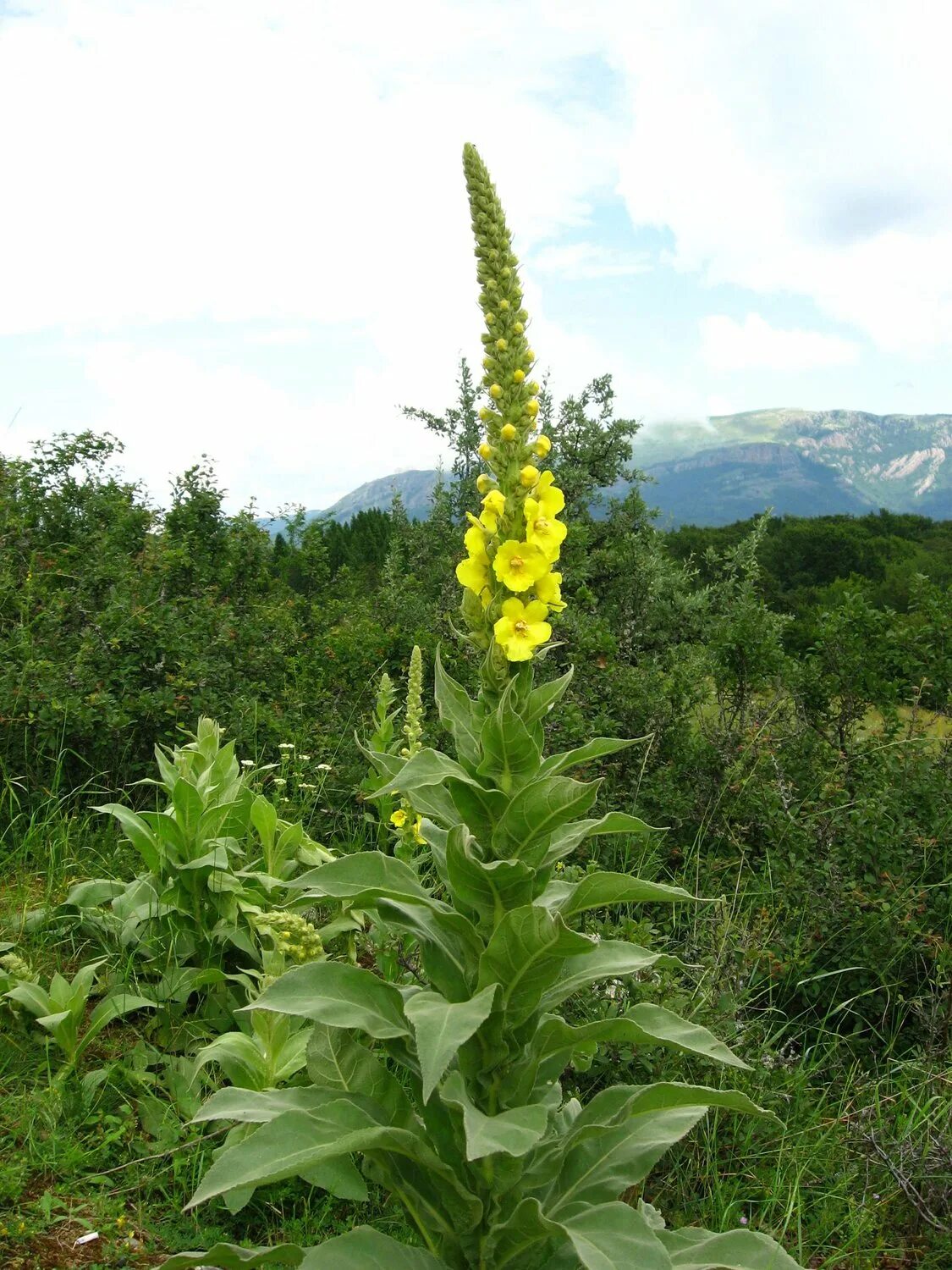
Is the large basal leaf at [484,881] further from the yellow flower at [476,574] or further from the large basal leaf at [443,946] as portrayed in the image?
the yellow flower at [476,574]

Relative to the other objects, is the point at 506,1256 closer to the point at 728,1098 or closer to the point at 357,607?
the point at 728,1098

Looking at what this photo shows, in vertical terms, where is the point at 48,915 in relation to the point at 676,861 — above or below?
above

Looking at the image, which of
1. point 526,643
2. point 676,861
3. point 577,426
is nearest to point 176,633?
point 676,861

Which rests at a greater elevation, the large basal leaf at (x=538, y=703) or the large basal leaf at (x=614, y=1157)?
the large basal leaf at (x=538, y=703)

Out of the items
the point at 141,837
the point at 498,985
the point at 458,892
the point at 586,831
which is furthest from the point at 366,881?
the point at 141,837

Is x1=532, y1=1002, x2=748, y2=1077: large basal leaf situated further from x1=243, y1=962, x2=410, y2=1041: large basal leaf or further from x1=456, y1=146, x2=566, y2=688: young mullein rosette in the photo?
x1=456, y1=146, x2=566, y2=688: young mullein rosette

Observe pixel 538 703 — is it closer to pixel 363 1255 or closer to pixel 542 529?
pixel 542 529

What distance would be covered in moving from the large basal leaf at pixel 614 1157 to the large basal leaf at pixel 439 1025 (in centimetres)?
61

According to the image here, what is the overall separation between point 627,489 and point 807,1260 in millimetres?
7400

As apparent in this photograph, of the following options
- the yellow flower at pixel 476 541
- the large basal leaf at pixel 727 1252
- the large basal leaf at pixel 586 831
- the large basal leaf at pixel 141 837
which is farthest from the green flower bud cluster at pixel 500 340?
the large basal leaf at pixel 141 837

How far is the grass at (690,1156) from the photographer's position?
8.70 feet

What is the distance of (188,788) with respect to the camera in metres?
3.65

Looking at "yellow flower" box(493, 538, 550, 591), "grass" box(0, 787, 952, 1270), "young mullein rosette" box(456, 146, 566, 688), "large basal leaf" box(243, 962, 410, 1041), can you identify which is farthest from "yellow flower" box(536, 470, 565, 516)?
"grass" box(0, 787, 952, 1270)

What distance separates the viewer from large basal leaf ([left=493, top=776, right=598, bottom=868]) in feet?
6.74
